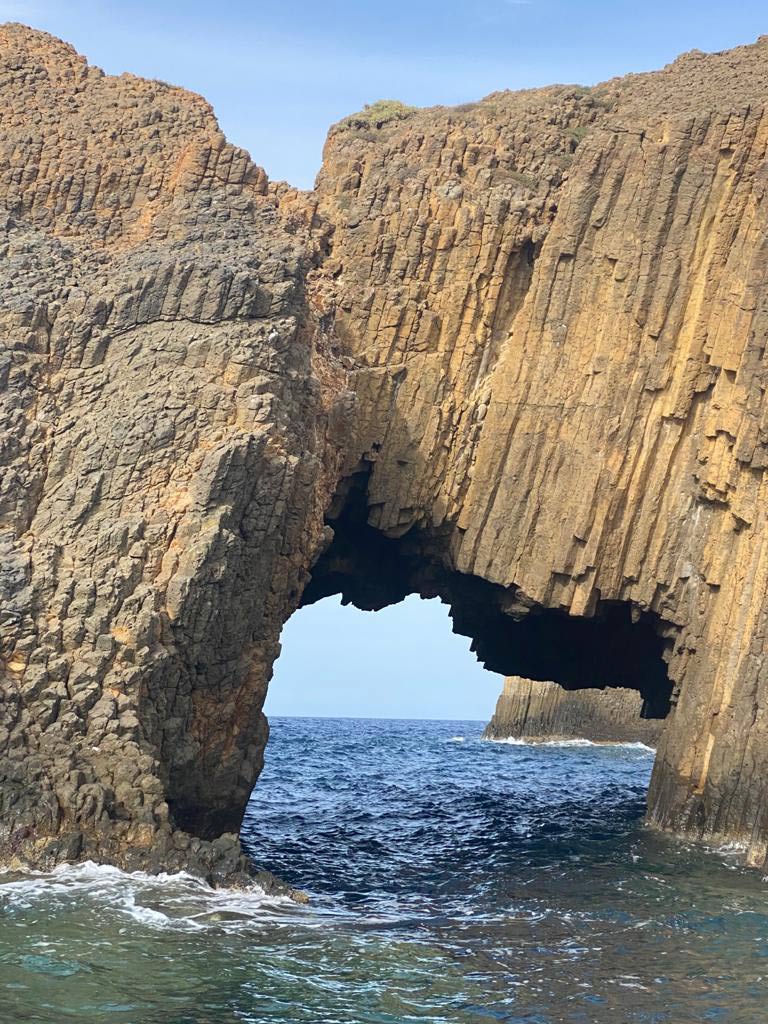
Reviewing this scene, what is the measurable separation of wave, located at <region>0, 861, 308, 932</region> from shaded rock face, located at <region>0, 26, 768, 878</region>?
274cm

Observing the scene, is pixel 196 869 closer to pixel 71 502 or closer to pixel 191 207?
pixel 71 502

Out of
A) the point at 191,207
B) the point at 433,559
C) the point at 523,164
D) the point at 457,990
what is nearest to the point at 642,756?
the point at 433,559

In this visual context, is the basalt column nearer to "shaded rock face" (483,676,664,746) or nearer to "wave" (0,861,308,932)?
"wave" (0,861,308,932)

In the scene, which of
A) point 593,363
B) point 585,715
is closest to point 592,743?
point 585,715

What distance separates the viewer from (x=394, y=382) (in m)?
27.2

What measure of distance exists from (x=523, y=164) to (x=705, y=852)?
48.2 ft

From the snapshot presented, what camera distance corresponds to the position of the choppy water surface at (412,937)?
44.5 feet

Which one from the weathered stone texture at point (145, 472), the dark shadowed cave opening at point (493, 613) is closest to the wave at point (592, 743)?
the dark shadowed cave opening at point (493, 613)

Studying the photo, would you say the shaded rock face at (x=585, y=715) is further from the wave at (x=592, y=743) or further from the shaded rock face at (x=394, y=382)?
the shaded rock face at (x=394, y=382)

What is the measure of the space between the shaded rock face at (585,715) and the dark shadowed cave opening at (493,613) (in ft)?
104

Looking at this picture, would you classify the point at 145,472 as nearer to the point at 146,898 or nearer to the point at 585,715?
the point at 146,898

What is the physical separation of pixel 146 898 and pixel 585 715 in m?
52.7

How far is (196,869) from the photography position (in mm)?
18391

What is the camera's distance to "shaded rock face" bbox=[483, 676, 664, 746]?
66938mm
